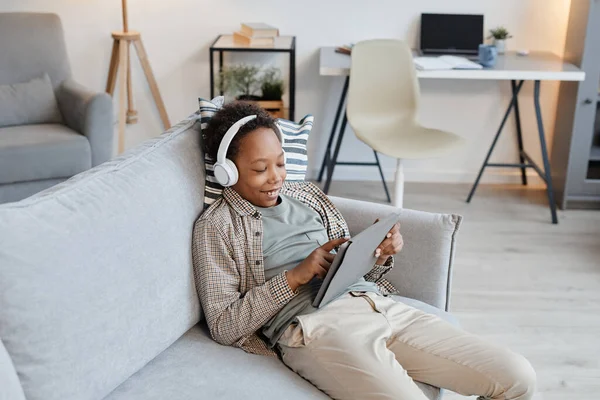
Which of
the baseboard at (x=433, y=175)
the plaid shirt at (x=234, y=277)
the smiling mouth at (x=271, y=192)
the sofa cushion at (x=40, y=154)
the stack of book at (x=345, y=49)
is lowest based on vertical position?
the baseboard at (x=433, y=175)

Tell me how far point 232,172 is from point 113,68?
7.85 feet

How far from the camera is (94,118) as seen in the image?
3484 millimetres

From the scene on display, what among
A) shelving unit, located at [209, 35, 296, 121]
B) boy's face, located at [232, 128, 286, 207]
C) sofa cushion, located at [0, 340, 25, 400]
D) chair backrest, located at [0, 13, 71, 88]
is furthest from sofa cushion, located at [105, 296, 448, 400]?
chair backrest, located at [0, 13, 71, 88]

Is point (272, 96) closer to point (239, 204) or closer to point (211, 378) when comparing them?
point (239, 204)

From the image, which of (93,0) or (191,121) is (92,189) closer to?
(191,121)

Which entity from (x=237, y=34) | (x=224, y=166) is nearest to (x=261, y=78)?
(x=237, y=34)

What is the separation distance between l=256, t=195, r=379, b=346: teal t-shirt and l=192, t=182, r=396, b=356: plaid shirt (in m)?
0.03

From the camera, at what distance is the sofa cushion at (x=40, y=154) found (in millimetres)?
3281

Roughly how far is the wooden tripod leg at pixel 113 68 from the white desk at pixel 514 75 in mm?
1070

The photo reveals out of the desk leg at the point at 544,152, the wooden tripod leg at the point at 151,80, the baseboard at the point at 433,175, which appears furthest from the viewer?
the baseboard at the point at 433,175

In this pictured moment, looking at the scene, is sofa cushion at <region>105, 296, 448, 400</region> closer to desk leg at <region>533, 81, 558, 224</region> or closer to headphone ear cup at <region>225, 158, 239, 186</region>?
headphone ear cup at <region>225, 158, 239, 186</region>

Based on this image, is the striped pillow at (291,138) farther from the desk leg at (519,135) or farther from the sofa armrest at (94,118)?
the desk leg at (519,135)

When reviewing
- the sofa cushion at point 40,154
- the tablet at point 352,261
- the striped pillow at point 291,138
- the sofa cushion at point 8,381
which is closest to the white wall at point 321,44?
the sofa cushion at point 40,154

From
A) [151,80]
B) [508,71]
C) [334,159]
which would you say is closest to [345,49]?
[334,159]
